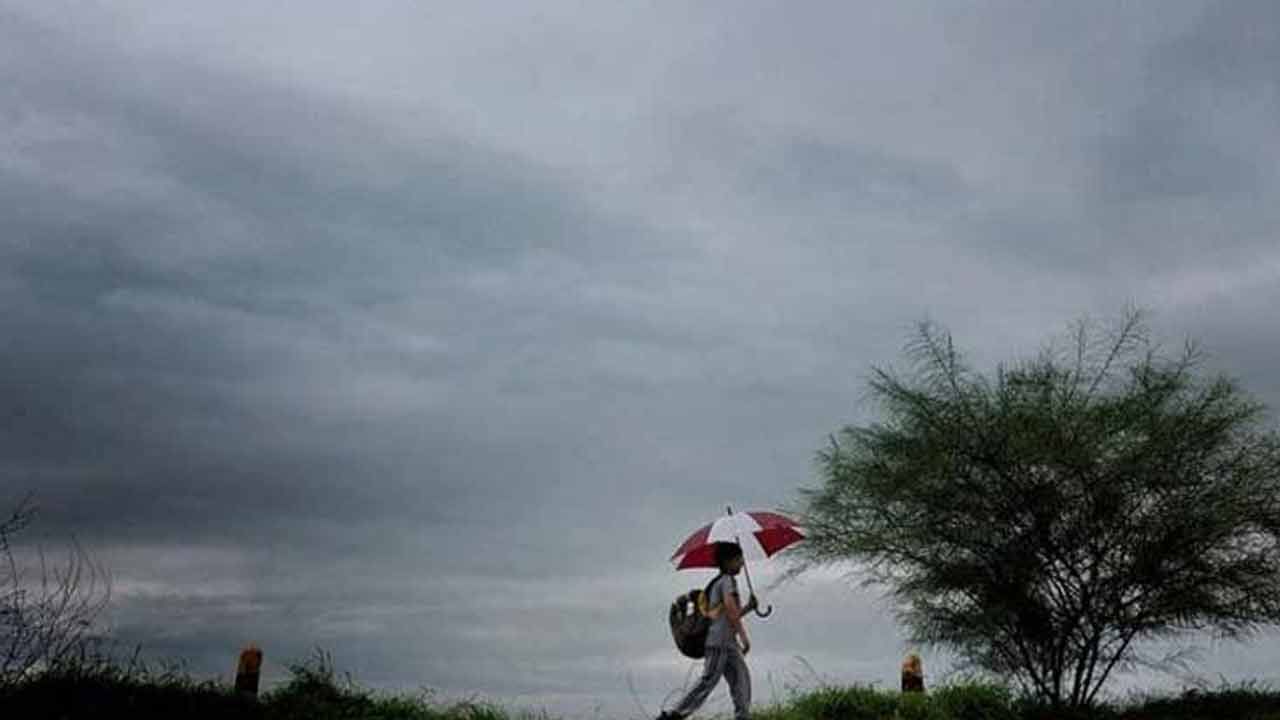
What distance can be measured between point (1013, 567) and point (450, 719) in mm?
9034

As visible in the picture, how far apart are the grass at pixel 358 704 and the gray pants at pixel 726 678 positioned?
344 centimetres

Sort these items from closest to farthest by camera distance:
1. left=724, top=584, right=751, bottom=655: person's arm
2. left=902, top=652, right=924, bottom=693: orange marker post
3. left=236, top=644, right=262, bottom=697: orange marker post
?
1. left=724, top=584, right=751, bottom=655: person's arm
2. left=236, top=644, right=262, bottom=697: orange marker post
3. left=902, top=652, right=924, bottom=693: orange marker post

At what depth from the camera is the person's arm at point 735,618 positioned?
14.7 metres

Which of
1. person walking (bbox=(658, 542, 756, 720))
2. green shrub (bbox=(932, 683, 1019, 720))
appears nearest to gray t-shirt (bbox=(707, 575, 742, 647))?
person walking (bbox=(658, 542, 756, 720))

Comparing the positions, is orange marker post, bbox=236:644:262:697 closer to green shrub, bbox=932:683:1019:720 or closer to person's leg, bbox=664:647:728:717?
person's leg, bbox=664:647:728:717

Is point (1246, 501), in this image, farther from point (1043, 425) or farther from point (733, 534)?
point (733, 534)

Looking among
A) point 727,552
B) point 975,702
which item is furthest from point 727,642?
point 975,702

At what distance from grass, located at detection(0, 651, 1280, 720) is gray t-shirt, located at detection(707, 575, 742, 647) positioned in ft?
13.0

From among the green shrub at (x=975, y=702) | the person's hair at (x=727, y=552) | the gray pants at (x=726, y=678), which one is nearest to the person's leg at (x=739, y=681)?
the gray pants at (x=726, y=678)

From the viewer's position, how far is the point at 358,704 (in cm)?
1812

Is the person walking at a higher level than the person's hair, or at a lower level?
lower

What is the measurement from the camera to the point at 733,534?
15117mm

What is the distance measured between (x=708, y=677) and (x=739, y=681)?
352 millimetres

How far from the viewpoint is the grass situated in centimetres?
1585
